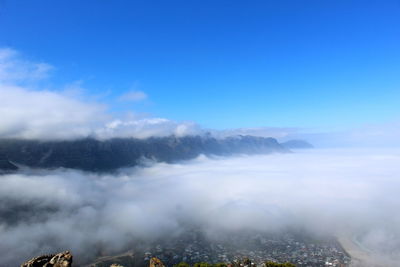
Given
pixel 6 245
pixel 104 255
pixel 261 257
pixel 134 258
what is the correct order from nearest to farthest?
pixel 261 257 → pixel 134 258 → pixel 104 255 → pixel 6 245

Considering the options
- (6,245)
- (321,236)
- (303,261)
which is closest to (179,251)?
(303,261)

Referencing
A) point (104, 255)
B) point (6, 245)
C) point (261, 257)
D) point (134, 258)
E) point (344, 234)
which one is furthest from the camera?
point (344, 234)

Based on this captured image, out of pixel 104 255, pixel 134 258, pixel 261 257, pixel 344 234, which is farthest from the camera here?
pixel 344 234

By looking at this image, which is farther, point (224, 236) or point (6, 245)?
point (224, 236)

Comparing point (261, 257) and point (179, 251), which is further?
point (179, 251)

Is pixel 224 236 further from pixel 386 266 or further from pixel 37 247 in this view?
pixel 37 247

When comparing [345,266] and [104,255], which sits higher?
[345,266]

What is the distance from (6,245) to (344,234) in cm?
26433

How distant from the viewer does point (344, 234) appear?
628ft

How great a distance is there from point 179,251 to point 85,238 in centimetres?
9017

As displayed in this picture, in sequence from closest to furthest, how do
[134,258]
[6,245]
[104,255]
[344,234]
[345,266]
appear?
[345,266], [134,258], [104,255], [6,245], [344,234]

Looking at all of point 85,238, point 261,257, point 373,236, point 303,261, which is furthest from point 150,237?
point 373,236

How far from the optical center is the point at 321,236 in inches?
7352

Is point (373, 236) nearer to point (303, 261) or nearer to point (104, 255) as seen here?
point (303, 261)
